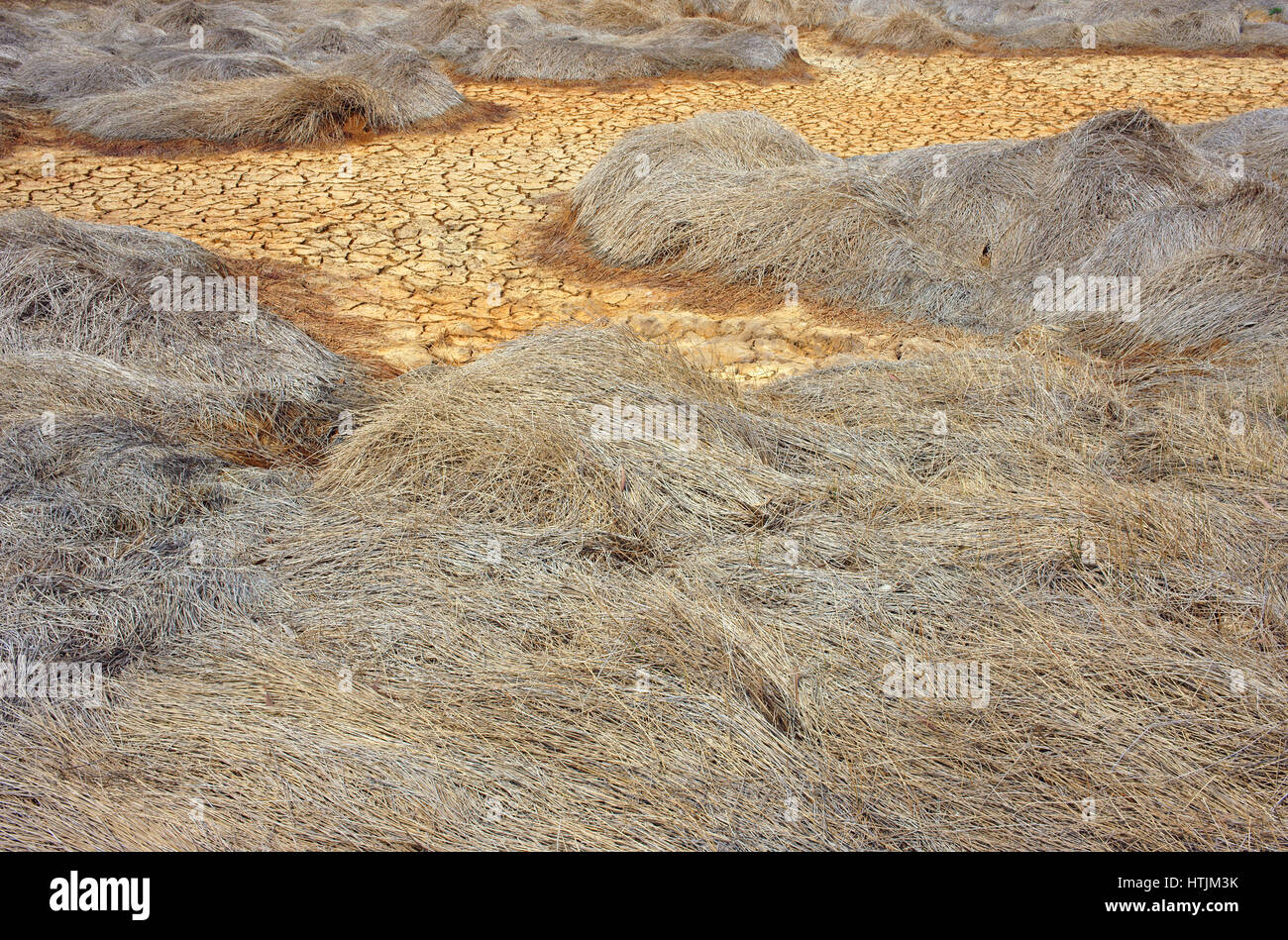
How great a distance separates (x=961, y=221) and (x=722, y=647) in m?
3.77

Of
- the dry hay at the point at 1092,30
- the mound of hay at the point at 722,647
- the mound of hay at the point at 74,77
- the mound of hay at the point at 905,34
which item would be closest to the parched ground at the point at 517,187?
the mound of hay at the point at 905,34

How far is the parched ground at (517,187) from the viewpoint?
4621mm

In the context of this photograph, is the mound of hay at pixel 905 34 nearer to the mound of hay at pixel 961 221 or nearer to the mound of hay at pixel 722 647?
the mound of hay at pixel 961 221

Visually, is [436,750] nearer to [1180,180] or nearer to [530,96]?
[1180,180]

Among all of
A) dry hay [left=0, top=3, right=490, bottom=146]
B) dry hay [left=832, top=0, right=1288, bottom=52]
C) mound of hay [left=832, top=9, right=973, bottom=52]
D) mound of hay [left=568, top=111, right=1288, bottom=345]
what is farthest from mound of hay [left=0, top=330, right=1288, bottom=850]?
dry hay [left=832, top=0, right=1288, bottom=52]

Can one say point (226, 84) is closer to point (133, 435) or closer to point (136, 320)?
point (136, 320)

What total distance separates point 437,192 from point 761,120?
2.25 metres

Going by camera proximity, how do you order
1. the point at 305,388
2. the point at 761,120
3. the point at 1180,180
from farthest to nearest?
the point at 761,120 → the point at 1180,180 → the point at 305,388

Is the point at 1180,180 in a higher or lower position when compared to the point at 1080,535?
higher

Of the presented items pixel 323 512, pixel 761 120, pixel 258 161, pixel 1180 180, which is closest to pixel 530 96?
pixel 258 161

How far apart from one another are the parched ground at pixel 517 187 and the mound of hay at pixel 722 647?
125cm

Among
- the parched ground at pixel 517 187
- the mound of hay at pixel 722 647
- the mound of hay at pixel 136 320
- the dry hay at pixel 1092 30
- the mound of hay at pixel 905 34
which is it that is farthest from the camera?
the mound of hay at pixel 905 34

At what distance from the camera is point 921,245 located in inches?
198

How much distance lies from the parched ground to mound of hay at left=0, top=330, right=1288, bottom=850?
125 centimetres
